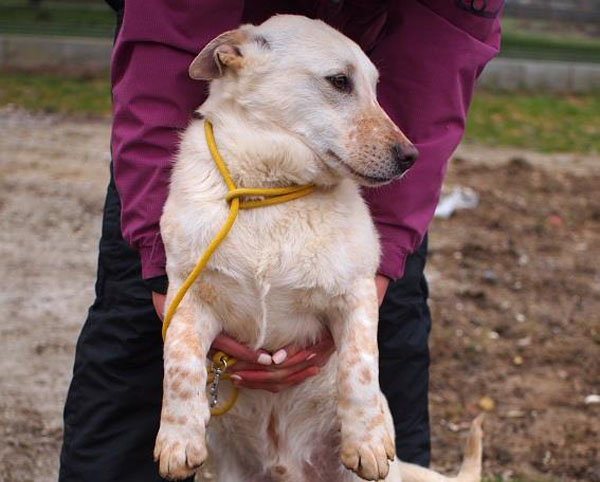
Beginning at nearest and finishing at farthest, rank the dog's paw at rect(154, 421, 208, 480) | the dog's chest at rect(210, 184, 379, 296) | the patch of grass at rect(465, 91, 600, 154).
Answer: the dog's paw at rect(154, 421, 208, 480)
the dog's chest at rect(210, 184, 379, 296)
the patch of grass at rect(465, 91, 600, 154)

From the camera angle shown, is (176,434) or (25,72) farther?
(25,72)

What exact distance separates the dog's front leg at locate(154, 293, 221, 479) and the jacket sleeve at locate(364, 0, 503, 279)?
0.61 meters

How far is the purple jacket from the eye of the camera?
2494 millimetres

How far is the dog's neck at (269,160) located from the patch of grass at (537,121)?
6899 millimetres

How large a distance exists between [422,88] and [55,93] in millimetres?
7766

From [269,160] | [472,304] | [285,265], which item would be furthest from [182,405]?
[472,304]

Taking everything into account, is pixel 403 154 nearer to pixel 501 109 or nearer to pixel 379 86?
pixel 379 86

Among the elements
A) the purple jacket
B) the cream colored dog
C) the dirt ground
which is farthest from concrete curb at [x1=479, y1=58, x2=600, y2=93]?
the cream colored dog

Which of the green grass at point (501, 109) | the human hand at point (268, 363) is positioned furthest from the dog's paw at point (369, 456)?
the green grass at point (501, 109)

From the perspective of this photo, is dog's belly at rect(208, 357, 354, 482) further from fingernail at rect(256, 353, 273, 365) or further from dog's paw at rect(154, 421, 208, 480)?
dog's paw at rect(154, 421, 208, 480)

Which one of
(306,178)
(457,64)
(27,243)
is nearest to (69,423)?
(306,178)

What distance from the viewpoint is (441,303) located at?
5125 millimetres

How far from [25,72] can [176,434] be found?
366 inches

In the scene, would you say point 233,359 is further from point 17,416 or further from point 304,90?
point 17,416
